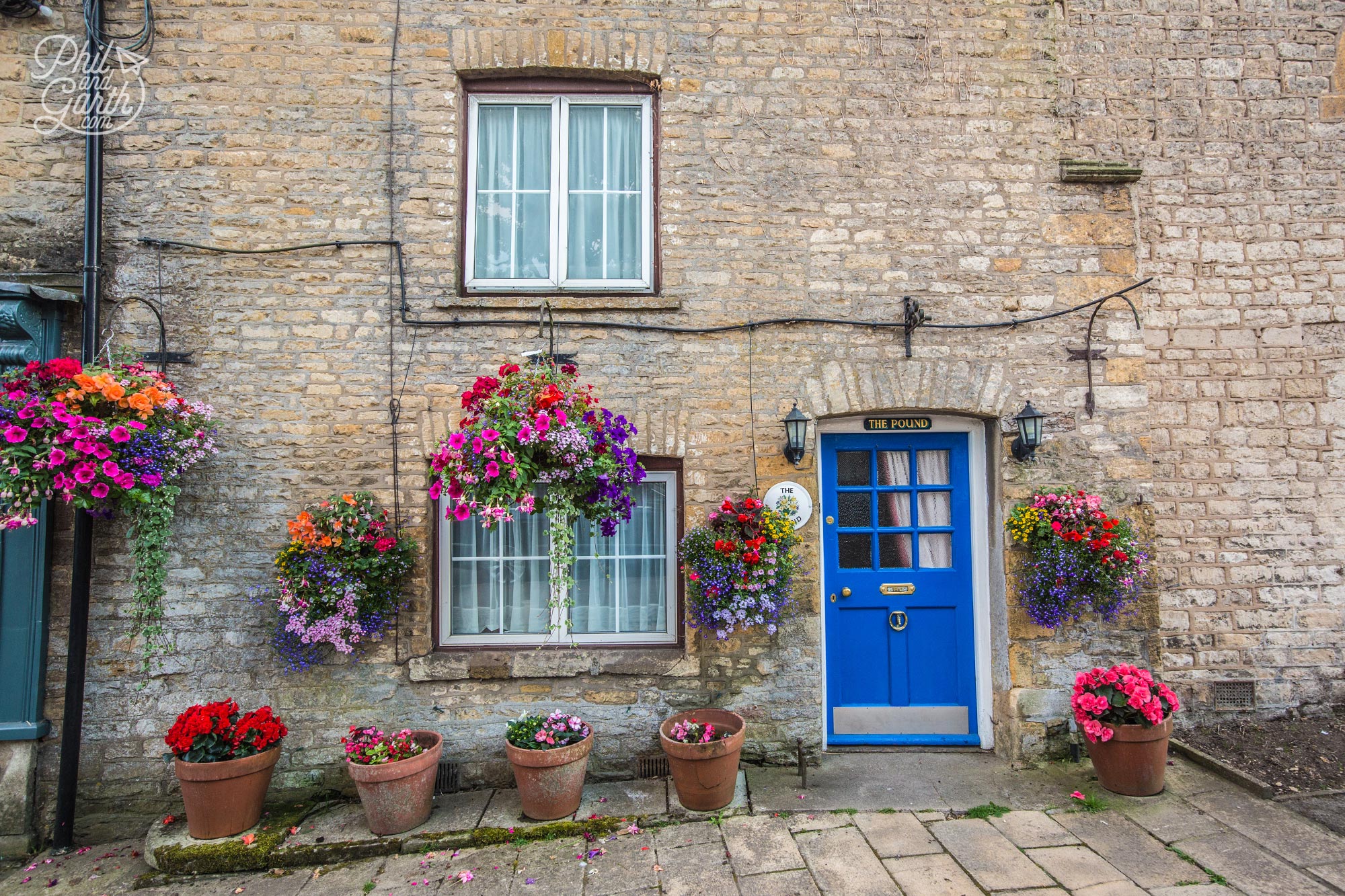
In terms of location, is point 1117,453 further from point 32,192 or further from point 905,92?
point 32,192

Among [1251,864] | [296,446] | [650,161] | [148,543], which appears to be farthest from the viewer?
[650,161]

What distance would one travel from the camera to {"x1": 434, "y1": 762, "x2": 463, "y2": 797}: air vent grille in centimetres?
447

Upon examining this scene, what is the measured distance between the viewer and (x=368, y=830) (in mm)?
3986

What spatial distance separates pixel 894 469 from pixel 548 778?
3.00 m

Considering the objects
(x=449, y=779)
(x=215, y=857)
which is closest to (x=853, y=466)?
(x=449, y=779)

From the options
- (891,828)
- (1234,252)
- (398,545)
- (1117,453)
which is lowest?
(891,828)

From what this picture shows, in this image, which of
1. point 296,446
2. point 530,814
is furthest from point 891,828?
point 296,446

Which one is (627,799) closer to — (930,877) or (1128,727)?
(930,877)

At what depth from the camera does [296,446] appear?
4.57 metres

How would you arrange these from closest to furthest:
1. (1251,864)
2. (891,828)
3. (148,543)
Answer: (1251,864)
(891,828)
(148,543)

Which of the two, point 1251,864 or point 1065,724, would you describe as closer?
point 1251,864

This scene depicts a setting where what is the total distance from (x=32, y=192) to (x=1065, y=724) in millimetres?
7518

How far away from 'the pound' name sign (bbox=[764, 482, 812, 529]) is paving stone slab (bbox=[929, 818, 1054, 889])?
187 centimetres

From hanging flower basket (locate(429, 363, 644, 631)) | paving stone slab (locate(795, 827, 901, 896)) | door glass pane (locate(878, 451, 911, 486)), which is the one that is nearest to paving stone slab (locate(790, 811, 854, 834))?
paving stone slab (locate(795, 827, 901, 896))
